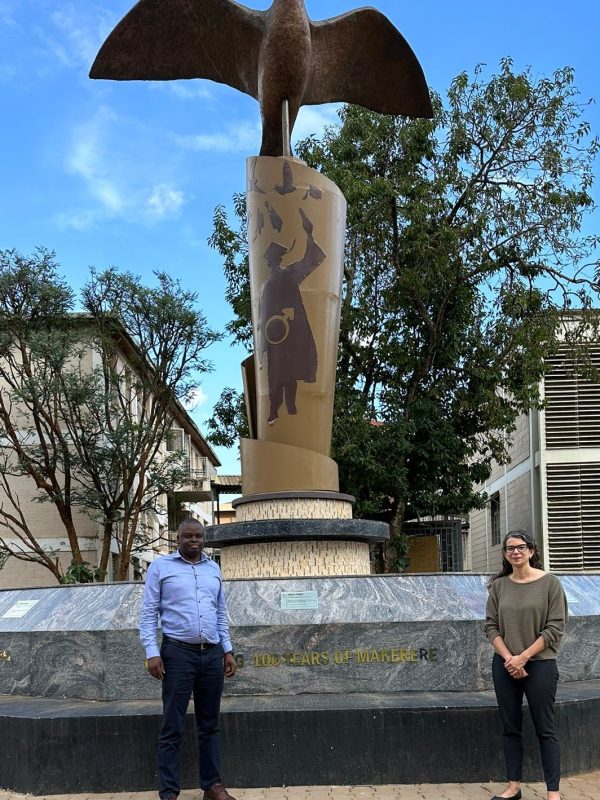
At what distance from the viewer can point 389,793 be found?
5.01 metres

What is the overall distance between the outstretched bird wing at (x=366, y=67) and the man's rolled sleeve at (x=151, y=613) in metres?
6.13

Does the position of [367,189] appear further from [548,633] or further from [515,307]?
[548,633]

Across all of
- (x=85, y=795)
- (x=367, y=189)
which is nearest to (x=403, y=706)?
(x=85, y=795)

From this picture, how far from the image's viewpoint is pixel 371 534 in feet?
25.1

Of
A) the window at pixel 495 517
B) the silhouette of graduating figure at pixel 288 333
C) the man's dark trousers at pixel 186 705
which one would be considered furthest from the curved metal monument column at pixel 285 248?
the window at pixel 495 517

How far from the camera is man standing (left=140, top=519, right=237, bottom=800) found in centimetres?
470

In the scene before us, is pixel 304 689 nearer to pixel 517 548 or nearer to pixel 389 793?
pixel 389 793

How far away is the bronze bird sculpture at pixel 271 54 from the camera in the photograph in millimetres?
8742

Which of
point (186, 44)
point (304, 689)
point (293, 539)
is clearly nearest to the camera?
point (304, 689)

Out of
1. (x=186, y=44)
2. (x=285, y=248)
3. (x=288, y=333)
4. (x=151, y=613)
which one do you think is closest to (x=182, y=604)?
(x=151, y=613)

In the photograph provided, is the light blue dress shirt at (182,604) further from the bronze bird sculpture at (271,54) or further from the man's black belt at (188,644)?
the bronze bird sculpture at (271,54)

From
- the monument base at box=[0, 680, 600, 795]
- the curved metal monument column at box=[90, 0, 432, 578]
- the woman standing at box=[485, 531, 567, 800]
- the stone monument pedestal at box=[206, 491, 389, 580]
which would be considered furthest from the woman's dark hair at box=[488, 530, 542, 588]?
the curved metal monument column at box=[90, 0, 432, 578]

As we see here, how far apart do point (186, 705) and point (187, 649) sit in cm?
29

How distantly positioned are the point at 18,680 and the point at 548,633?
3769 mm
